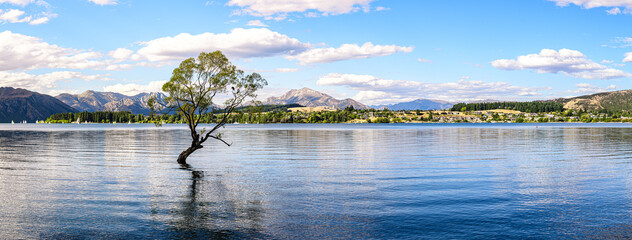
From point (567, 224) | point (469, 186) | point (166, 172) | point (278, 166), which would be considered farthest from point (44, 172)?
point (567, 224)

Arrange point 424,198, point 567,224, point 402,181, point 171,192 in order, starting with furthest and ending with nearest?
point 402,181
point 171,192
point 424,198
point 567,224

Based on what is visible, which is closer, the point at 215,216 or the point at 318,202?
the point at 215,216

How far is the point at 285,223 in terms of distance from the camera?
21.8 meters

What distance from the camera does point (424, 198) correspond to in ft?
93.0

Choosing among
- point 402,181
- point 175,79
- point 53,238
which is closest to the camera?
point 53,238

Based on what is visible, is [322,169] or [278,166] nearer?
[322,169]

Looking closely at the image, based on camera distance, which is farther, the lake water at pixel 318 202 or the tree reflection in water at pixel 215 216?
the lake water at pixel 318 202

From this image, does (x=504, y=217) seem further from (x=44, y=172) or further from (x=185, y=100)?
(x=44, y=172)

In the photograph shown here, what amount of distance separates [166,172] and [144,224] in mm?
22414

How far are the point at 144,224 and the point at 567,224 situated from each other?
2119cm

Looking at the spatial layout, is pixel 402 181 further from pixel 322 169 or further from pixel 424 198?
pixel 322 169

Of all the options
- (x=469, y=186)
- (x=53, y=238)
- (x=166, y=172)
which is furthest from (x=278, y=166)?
(x=53, y=238)

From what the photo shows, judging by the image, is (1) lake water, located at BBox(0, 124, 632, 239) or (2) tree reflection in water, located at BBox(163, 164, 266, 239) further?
(1) lake water, located at BBox(0, 124, 632, 239)

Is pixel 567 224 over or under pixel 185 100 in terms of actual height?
under
